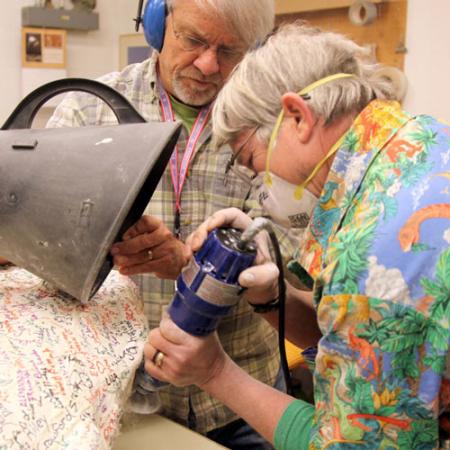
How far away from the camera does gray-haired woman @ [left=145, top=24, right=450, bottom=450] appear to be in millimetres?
689

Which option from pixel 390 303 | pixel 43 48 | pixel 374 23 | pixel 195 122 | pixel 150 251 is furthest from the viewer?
pixel 43 48

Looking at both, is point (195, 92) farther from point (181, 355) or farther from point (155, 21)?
point (181, 355)

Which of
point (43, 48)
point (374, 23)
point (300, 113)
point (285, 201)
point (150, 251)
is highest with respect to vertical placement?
point (374, 23)

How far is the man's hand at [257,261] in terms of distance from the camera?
31.9 inches

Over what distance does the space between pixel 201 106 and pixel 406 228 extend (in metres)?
0.68

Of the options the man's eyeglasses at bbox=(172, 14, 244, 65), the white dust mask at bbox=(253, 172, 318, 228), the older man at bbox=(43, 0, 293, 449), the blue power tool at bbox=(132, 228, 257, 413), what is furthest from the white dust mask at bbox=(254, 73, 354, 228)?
the man's eyeglasses at bbox=(172, 14, 244, 65)

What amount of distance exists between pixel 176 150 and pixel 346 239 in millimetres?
602

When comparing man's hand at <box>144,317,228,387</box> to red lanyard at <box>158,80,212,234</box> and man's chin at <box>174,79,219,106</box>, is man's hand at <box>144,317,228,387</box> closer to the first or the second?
red lanyard at <box>158,80,212,234</box>

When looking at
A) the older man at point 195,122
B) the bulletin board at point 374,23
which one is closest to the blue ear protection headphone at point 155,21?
the older man at point 195,122

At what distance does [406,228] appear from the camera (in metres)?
0.69

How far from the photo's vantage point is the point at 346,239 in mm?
730

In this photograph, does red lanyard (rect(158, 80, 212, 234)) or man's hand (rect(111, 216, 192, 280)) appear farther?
red lanyard (rect(158, 80, 212, 234))

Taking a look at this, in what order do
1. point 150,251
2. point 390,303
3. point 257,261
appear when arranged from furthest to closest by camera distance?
point 150,251 < point 257,261 < point 390,303

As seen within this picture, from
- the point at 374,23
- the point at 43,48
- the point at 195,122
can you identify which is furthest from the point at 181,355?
the point at 43,48
